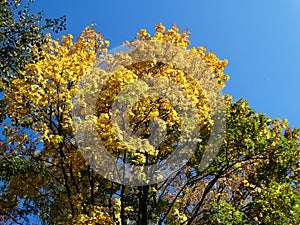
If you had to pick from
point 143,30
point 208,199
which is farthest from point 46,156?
point 208,199

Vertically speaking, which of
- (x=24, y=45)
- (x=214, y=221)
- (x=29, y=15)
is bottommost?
(x=214, y=221)

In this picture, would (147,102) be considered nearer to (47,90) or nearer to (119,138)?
(119,138)

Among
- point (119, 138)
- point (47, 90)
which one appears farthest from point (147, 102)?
point (47, 90)

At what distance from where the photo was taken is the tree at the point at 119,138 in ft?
41.4

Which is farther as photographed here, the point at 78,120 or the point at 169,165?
the point at 169,165

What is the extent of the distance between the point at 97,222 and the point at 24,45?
6558mm

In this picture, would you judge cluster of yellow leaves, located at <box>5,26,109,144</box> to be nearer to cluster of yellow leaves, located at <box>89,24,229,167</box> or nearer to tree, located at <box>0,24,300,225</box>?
tree, located at <box>0,24,300,225</box>

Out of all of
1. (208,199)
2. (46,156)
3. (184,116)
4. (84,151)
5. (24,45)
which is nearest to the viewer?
(24,45)

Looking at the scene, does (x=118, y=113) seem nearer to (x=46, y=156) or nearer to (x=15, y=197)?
(x=46, y=156)

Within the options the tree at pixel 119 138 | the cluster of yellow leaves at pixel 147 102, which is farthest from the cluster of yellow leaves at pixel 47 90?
the cluster of yellow leaves at pixel 147 102

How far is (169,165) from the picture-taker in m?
15.6

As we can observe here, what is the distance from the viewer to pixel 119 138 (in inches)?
463

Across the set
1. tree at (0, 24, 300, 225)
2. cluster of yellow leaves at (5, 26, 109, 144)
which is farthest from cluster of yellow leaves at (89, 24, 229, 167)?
cluster of yellow leaves at (5, 26, 109, 144)

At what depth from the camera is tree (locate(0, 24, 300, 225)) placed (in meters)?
12.6
